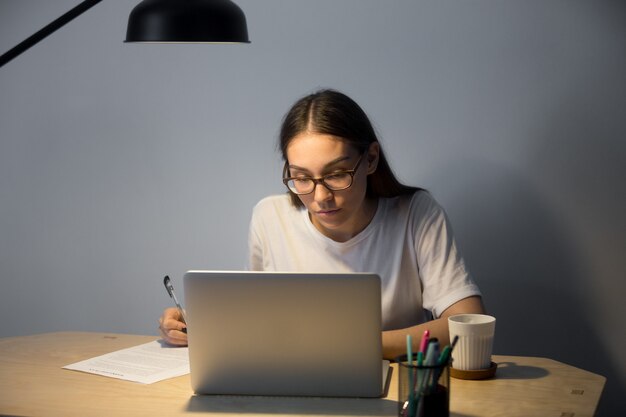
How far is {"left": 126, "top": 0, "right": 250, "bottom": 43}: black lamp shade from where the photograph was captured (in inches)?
69.6

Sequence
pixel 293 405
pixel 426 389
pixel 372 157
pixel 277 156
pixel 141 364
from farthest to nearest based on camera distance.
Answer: pixel 277 156 → pixel 372 157 → pixel 141 364 → pixel 293 405 → pixel 426 389

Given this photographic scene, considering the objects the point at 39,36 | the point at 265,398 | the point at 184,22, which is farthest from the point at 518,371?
the point at 39,36

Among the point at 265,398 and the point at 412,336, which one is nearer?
the point at 265,398

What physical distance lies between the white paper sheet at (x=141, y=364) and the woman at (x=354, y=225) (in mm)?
57

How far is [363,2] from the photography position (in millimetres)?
2529

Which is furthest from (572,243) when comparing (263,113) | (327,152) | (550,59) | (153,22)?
(153,22)

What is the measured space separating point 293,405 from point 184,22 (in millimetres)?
834

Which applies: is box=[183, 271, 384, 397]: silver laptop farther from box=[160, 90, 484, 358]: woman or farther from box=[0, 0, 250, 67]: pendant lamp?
box=[0, 0, 250, 67]: pendant lamp

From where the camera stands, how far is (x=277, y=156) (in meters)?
2.70

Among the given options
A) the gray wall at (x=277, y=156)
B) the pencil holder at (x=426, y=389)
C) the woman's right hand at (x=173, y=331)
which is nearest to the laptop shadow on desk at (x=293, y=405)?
the pencil holder at (x=426, y=389)

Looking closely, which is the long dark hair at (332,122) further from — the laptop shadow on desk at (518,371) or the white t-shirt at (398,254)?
the laptop shadow on desk at (518,371)

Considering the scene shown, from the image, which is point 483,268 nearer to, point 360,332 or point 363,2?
point 363,2

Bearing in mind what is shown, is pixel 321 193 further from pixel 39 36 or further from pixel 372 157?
pixel 39 36

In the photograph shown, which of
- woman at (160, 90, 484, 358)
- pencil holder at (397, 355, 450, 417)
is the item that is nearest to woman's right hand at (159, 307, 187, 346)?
woman at (160, 90, 484, 358)
